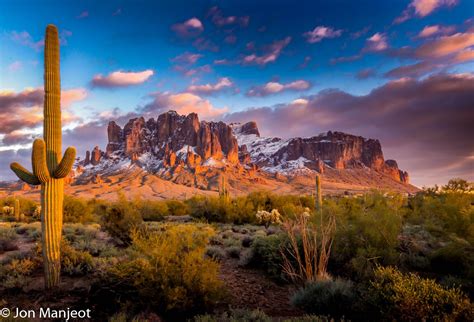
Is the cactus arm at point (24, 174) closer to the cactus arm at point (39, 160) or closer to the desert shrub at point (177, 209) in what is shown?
the cactus arm at point (39, 160)

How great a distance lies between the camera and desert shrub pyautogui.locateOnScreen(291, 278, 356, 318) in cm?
586

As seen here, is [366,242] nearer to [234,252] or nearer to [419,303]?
[419,303]

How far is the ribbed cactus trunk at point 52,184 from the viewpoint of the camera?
291 inches

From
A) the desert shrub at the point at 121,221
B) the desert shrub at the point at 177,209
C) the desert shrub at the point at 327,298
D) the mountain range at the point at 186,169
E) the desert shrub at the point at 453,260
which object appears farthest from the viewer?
the mountain range at the point at 186,169

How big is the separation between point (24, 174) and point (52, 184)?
0.70 m

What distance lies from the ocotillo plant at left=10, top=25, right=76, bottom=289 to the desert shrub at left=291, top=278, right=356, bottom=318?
17.3 ft

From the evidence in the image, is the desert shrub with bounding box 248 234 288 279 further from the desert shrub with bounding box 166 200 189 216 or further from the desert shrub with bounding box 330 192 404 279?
the desert shrub with bounding box 166 200 189 216

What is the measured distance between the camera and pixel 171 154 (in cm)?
16500

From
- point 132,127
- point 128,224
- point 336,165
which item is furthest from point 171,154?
point 128,224

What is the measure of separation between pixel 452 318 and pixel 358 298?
1.46 meters

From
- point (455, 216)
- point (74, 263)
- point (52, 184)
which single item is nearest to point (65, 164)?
point (52, 184)

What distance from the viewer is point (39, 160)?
279 inches

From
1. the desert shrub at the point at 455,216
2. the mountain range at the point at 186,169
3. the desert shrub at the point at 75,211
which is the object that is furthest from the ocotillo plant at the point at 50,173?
the mountain range at the point at 186,169

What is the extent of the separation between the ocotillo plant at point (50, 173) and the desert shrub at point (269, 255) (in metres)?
5.18
